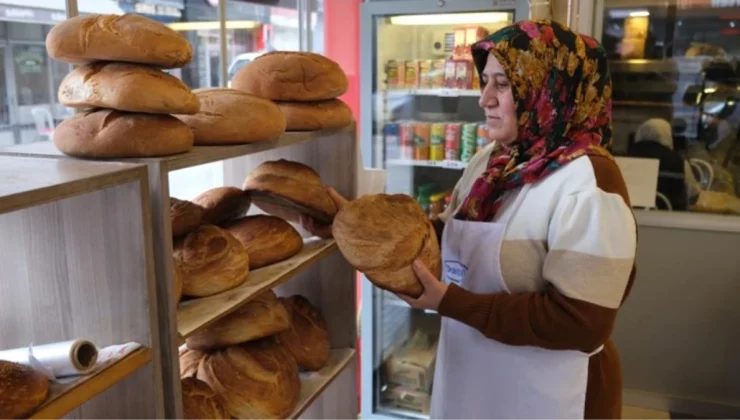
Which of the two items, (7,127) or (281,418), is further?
(7,127)

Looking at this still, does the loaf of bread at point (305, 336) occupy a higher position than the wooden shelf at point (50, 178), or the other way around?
the wooden shelf at point (50, 178)

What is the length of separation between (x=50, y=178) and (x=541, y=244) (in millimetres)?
1009

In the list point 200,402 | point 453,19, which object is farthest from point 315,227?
point 453,19

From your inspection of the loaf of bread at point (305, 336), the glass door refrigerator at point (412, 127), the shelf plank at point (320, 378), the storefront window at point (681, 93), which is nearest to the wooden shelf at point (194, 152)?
the loaf of bread at point (305, 336)

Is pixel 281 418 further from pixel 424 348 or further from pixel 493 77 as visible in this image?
pixel 424 348

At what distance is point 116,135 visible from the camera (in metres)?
Answer: 1.02

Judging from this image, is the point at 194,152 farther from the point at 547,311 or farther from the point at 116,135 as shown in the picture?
the point at 547,311

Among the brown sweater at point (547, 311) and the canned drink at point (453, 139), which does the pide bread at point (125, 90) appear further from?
the canned drink at point (453, 139)

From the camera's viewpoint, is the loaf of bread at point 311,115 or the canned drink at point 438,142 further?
the canned drink at point 438,142

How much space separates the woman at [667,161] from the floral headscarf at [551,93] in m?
1.48

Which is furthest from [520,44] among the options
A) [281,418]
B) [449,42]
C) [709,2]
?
[709,2]

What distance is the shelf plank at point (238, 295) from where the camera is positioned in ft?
3.70

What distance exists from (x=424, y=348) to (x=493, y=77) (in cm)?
195

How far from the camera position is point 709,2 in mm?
2719
